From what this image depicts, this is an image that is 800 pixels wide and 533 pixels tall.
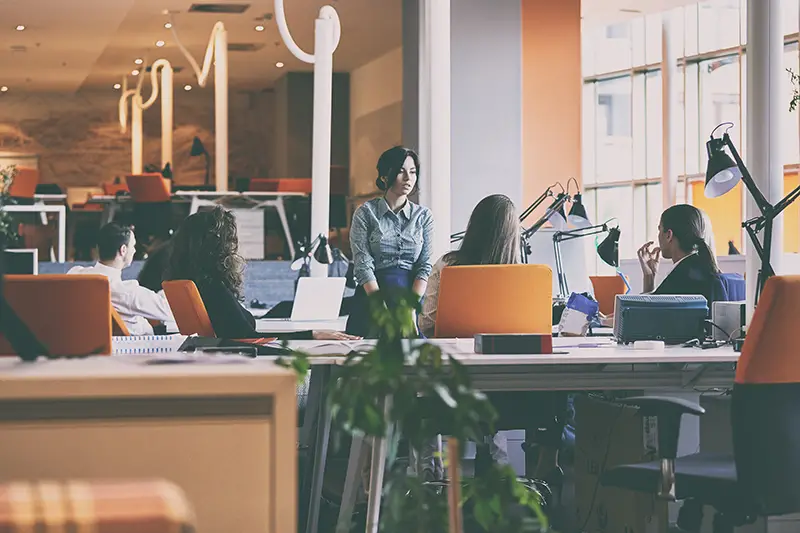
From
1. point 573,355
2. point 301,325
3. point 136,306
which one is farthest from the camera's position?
point 136,306

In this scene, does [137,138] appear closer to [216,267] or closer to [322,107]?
[322,107]

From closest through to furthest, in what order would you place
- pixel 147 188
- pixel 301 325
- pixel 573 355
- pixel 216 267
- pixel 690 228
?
pixel 573 355 < pixel 216 267 < pixel 690 228 < pixel 301 325 < pixel 147 188

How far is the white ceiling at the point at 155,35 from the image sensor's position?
13.8 m

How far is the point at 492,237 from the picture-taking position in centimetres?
443

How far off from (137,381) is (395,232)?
12.1ft

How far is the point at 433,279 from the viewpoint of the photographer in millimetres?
4473

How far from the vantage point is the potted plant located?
155cm

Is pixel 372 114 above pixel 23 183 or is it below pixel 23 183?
above

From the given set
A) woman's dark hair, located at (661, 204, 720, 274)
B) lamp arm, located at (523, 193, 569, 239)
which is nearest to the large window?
lamp arm, located at (523, 193, 569, 239)

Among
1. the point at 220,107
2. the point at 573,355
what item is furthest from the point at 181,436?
the point at 220,107

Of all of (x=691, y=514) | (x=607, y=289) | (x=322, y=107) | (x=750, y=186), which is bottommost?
(x=691, y=514)

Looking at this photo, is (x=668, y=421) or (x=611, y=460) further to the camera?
(x=611, y=460)

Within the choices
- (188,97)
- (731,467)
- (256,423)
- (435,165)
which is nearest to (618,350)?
(731,467)

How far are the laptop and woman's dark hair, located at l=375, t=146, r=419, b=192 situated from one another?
0.52 metres
